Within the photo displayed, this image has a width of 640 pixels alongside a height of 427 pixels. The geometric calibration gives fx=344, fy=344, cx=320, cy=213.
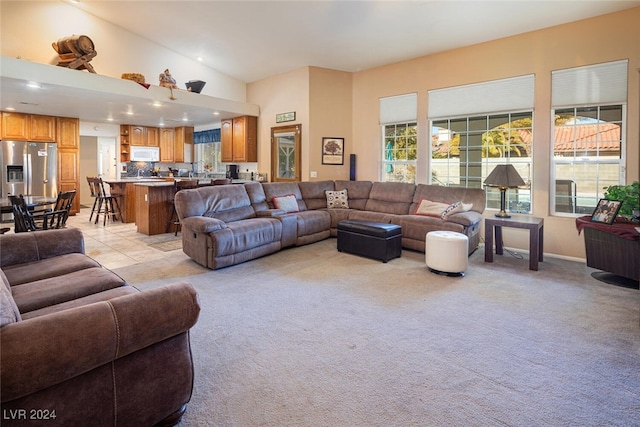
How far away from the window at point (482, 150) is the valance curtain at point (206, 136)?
19.0 ft

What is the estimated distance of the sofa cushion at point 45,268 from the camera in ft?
7.38

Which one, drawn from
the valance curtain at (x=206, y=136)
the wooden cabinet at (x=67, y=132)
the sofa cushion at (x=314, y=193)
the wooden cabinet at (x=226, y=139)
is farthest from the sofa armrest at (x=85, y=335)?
the wooden cabinet at (x=67, y=132)

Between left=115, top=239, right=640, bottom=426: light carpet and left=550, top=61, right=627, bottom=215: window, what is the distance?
133cm

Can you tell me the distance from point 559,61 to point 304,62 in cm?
412

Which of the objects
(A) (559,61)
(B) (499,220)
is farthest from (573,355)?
(A) (559,61)

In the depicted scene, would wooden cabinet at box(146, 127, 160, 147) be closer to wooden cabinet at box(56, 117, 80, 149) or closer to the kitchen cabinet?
wooden cabinet at box(56, 117, 80, 149)

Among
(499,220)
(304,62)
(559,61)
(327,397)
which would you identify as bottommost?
(327,397)

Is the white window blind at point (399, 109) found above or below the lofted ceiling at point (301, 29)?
below

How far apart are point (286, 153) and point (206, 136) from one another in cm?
345

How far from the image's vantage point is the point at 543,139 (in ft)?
16.2

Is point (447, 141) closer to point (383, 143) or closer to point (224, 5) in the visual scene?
point (383, 143)

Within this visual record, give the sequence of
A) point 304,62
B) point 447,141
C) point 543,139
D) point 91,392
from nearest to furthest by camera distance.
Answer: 1. point 91,392
2. point 543,139
3. point 447,141
4. point 304,62

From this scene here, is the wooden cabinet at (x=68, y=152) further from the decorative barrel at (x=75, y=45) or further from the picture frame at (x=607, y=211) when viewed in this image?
the picture frame at (x=607, y=211)

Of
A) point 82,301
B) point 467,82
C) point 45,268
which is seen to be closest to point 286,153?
point 467,82
